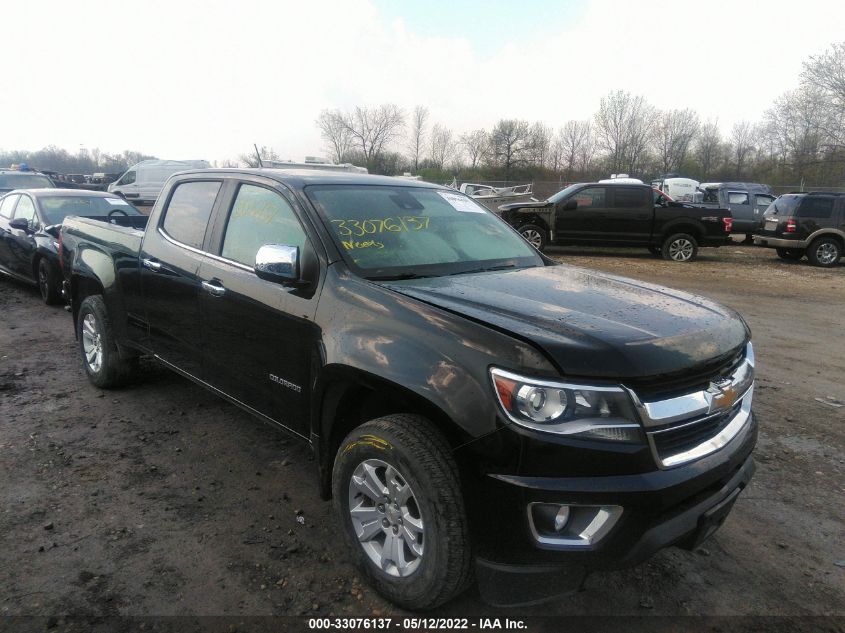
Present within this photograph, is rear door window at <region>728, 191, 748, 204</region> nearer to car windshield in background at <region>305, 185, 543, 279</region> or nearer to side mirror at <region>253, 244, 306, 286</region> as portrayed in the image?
car windshield in background at <region>305, 185, 543, 279</region>

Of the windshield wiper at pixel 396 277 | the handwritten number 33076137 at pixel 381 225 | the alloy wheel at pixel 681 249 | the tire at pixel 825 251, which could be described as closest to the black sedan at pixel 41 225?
the handwritten number 33076137 at pixel 381 225

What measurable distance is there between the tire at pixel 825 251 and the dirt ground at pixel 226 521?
11430 mm

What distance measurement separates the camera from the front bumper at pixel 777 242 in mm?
14641

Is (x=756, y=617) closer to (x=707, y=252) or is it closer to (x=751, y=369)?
(x=751, y=369)

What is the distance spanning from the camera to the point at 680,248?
15055 mm

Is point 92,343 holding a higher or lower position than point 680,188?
lower

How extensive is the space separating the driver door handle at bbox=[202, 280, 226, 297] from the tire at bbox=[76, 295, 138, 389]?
1696mm

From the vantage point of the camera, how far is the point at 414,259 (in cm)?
306

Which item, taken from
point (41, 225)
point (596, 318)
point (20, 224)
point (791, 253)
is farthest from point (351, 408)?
point (791, 253)

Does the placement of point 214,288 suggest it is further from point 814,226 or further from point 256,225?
point 814,226

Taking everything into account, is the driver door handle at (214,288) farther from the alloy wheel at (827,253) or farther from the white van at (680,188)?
the white van at (680,188)

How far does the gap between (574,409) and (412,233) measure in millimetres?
1583

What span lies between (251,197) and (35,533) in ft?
6.84

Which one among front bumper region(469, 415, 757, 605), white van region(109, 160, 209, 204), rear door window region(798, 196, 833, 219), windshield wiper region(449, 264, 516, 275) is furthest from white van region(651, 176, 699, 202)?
front bumper region(469, 415, 757, 605)
